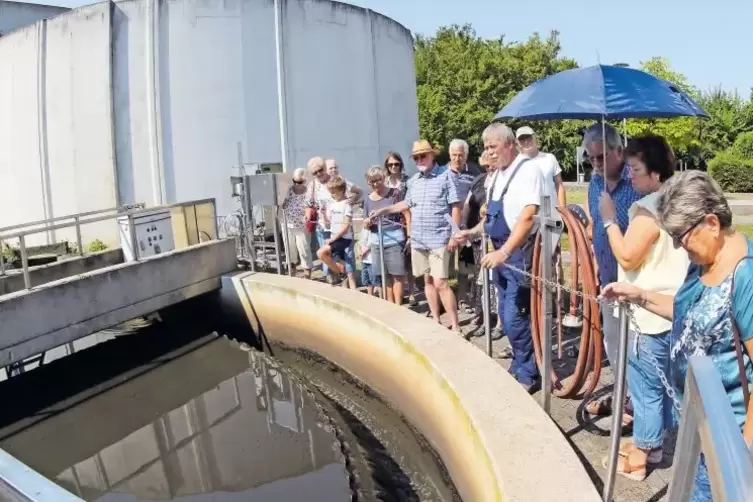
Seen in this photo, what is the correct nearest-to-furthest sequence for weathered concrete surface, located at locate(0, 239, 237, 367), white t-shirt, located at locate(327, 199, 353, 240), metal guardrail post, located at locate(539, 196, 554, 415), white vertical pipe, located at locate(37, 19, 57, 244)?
1. metal guardrail post, located at locate(539, 196, 554, 415)
2. weathered concrete surface, located at locate(0, 239, 237, 367)
3. white t-shirt, located at locate(327, 199, 353, 240)
4. white vertical pipe, located at locate(37, 19, 57, 244)

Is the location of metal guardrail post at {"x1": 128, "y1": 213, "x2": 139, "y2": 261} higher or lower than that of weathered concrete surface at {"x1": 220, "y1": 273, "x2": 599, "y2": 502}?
higher

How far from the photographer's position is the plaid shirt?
5.63 m

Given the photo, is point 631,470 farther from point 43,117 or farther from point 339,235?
point 43,117

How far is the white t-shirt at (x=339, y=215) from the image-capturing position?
23.2 ft

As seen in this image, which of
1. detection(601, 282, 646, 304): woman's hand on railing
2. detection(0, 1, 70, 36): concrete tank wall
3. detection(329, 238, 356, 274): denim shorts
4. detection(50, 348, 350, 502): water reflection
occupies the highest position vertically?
detection(0, 1, 70, 36): concrete tank wall

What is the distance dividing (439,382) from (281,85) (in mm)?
11060

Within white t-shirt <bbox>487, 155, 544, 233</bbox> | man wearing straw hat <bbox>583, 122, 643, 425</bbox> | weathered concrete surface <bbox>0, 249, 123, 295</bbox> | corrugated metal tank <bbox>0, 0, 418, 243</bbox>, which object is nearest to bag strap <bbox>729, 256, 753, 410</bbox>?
man wearing straw hat <bbox>583, 122, 643, 425</bbox>

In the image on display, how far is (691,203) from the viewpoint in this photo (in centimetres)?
212

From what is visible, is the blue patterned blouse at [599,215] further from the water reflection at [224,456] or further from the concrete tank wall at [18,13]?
the concrete tank wall at [18,13]

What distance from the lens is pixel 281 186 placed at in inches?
369

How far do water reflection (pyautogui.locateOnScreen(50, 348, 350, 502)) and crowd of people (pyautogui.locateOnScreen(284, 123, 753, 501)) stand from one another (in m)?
1.61

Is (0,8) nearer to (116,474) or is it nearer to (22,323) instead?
(22,323)

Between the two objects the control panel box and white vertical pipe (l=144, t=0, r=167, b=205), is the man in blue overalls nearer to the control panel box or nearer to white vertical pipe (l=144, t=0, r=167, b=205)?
the control panel box

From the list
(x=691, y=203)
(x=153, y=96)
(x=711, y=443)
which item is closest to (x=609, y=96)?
(x=691, y=203)
